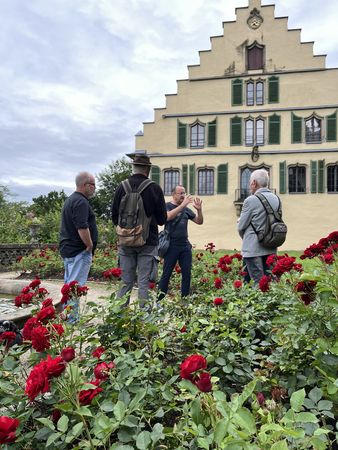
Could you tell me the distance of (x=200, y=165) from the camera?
2270 cm

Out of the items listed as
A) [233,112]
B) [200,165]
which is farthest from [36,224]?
[233,112]

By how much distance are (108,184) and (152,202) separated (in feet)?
142

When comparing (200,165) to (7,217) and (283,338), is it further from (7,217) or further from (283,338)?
(283,338)

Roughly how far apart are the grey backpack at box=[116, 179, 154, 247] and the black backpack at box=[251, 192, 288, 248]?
1247mm

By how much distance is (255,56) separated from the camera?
2259 centimetres

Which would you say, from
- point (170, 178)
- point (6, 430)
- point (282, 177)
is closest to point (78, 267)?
point (6, 430)

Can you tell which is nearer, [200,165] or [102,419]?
[102,419]

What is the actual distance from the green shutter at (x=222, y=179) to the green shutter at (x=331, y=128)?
5757 mm

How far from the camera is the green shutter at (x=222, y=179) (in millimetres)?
22328

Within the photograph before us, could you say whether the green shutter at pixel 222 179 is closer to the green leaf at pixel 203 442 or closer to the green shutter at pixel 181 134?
the green shutter at pixel 181 134

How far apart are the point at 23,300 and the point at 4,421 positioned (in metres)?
1.35

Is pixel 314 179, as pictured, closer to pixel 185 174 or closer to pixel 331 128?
pixel 331 128

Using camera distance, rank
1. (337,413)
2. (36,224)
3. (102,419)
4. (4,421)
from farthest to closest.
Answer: (36,224) → (337,413) → (102,419) → (4,421)

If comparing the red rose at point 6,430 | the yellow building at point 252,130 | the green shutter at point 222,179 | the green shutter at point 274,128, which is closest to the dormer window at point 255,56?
the yellow building at point 252,130
